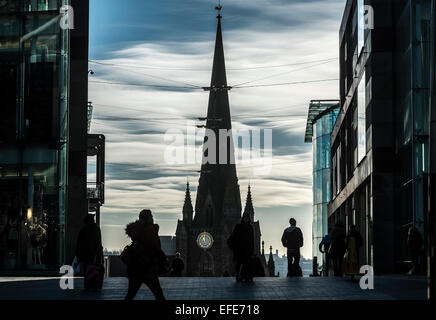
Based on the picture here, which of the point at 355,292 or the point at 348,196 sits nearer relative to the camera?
the point at 355,292

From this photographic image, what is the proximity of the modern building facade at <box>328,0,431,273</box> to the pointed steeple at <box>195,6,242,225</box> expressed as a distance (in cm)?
10889

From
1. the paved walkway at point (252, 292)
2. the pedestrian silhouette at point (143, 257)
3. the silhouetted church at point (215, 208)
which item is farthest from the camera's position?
the silhouetted church at point (215, 208)

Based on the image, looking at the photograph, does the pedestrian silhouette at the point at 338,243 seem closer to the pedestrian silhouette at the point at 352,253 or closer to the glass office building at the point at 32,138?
the pedestrian silhouette at the point at 352,253

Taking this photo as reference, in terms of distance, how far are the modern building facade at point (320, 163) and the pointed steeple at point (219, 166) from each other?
57.5 metres

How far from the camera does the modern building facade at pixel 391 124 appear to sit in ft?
104

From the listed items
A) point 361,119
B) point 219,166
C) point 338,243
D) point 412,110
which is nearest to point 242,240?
point 338,243

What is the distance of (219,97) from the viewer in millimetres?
154625

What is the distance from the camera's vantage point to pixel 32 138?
3591cm

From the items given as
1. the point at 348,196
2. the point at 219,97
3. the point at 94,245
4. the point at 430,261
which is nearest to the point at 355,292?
the point at 94,245

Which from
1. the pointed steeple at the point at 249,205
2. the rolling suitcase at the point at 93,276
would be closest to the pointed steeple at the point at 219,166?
the pointed steeple at the point at 249,205

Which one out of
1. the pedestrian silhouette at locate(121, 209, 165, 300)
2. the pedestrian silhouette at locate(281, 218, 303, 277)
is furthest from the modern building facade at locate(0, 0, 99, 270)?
the pedestrian silhouette at locate(121, 209, 165, 300)

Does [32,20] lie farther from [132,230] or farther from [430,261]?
[430,261]

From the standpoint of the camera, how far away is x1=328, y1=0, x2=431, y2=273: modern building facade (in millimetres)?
31766
